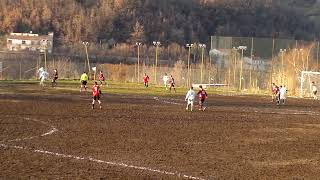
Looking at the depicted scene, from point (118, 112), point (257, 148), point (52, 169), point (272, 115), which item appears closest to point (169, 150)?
point (257, 148)

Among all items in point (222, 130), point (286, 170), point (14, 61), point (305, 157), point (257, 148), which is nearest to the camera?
point (286, 170)

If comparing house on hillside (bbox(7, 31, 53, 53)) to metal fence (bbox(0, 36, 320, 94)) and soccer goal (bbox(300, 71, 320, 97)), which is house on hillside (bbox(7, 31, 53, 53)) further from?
soccer goal (bbox(300, 71, 320, 97))

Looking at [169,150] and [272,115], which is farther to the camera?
[272,115]

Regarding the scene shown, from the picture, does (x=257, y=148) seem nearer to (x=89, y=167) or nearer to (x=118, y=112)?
(x=89, y=167)

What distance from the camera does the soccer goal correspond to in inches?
2061

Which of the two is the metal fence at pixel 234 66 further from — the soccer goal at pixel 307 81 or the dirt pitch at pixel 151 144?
the dirt pitch at pixel 151 144

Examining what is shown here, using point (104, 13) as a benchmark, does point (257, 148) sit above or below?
below

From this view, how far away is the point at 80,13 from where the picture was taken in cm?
10838

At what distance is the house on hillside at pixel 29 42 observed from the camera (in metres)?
91.3

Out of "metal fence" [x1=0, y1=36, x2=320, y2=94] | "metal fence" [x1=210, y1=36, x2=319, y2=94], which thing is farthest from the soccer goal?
"metal fence" [x1=210, y1=36, x2=319, y2=94]

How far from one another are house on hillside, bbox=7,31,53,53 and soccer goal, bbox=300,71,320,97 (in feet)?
156

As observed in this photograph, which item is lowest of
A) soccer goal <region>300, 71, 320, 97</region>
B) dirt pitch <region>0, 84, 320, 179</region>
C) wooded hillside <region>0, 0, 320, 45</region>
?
dirt pitch <region>0, 84, 320, 179</region>

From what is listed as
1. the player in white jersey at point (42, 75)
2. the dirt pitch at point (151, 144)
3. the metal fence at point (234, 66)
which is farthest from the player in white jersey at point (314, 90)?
the player in white jersey at point (42, 75)

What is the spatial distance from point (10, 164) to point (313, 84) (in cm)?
3972
